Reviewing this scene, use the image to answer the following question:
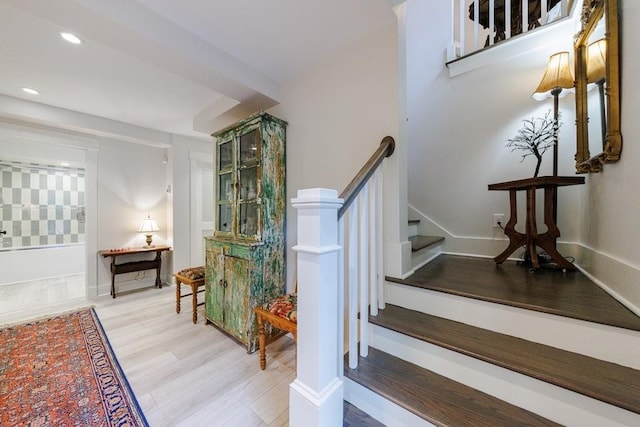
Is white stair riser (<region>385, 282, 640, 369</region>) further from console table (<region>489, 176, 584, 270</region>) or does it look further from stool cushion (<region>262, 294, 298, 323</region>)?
console table (<region>489, 176, 584, 270</region>)

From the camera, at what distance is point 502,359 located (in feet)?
3.14

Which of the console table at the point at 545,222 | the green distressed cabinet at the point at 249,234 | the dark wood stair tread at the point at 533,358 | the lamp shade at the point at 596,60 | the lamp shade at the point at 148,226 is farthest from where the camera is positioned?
the lamp shade at the point at 148,226

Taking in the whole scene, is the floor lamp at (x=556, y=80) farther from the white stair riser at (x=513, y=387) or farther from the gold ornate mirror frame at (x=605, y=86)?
the white stair riser at (x=513, y=387)

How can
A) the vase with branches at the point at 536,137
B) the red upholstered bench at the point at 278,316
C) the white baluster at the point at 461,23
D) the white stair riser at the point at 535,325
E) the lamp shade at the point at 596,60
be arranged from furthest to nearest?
1. the white baluster at the point at 461,23
2. the vase with branches at the point at 536,137
3. the red upholstered bench at the point at 278,316
4. the lamp shade at the point at 596,60
5. the white stair riser at the point at 535,325

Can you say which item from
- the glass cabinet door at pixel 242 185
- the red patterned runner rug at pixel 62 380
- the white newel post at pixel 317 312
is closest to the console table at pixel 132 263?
the red patterned runner rug at pixel 62 380

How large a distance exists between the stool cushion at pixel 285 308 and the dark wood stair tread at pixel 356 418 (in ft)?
2.12

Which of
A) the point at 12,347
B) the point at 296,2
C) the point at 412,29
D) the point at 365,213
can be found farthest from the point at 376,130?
the point at 12,347

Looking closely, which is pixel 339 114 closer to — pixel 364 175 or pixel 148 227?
pixel 364 175

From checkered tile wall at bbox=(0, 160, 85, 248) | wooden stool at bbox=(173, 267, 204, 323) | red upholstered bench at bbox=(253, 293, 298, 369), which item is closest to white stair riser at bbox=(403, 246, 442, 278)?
red upholstered bench at bbox=(253, 293, 298, 369)

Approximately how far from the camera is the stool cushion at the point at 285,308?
172 cm

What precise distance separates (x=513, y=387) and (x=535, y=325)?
1.04ft

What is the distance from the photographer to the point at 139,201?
3824mm

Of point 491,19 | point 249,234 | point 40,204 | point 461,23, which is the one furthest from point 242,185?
point 40,204

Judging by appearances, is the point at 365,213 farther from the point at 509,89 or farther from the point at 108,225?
the point at 108,225
